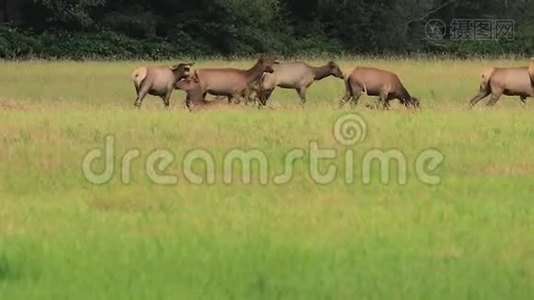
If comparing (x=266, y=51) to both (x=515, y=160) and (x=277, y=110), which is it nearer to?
(x=277, y=110)

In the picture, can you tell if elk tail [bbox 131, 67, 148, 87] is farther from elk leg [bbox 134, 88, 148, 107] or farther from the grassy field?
the grassy field

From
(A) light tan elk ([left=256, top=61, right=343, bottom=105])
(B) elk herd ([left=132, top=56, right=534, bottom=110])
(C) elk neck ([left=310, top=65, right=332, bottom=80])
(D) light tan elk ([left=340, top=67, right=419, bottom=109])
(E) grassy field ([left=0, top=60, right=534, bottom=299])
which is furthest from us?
(C) elk neck ([left=310, top=65, right=332, bottom=80])

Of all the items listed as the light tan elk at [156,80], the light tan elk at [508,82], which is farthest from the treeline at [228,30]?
the light tan elk at [508,82]

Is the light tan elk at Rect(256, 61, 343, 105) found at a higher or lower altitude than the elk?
higher

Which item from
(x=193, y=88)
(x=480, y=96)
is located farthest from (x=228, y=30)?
(x=193, y=88)

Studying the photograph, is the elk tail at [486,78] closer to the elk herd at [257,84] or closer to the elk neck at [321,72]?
the elk herd at [257,84]

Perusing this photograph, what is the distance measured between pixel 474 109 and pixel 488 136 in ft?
15.3

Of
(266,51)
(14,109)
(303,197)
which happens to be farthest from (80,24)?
(303,197)

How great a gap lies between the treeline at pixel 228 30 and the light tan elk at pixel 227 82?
63.4 ft

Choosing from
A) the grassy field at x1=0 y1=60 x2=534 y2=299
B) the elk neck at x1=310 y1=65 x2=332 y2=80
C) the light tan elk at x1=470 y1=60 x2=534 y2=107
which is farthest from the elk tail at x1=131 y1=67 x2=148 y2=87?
the light tan elk at x1=470 y1=60 x2=534 y2=107

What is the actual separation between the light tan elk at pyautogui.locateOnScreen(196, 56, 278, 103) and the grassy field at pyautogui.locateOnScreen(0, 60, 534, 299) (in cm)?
394

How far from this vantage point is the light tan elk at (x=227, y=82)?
20219 millimetres

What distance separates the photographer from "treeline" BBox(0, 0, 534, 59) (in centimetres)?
4050

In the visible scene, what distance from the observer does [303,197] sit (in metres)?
9.80
